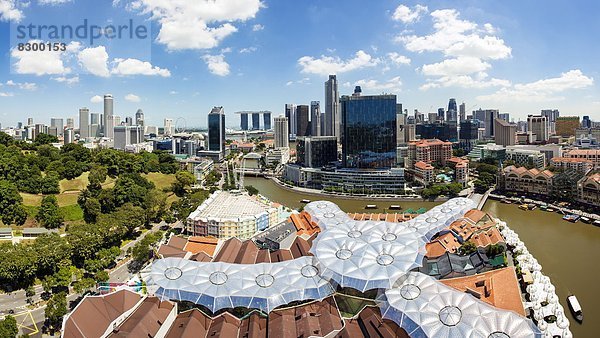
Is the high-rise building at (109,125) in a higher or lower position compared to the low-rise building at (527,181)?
higher

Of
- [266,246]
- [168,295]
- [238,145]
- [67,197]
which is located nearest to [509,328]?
[168,295]

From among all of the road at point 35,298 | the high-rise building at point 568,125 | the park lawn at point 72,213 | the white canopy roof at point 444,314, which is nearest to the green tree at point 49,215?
the park lawn at point 72,213

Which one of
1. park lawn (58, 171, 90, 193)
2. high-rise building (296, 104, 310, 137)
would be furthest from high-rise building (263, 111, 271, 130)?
park lawn (58, 171, 90, 193)

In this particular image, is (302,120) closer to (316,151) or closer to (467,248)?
(316,151)

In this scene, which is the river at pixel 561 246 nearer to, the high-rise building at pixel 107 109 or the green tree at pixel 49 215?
the green tree at pixel 49 215

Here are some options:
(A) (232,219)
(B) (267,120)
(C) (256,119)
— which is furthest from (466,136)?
(C) (256,119)

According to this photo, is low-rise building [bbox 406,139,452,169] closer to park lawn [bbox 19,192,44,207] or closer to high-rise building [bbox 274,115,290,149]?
high-rise building [bbox 274,115,290,149]
